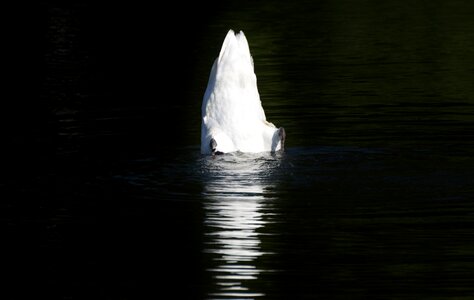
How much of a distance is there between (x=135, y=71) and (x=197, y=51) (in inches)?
138

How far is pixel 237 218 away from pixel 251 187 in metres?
1.36

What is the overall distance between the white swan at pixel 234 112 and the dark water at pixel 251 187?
→ 0.25 m

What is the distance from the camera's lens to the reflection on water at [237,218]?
12.5m

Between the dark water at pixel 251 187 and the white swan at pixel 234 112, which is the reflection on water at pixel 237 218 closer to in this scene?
the dark water at pixel 251 187

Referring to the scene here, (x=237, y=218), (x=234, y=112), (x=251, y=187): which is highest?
(x=234, y=112)

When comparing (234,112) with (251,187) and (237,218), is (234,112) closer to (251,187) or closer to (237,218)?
(251,187)

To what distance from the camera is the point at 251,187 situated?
15.8 metres

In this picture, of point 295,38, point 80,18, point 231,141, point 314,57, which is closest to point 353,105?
point 231,141

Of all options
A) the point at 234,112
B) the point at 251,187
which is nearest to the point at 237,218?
the point at 251,187

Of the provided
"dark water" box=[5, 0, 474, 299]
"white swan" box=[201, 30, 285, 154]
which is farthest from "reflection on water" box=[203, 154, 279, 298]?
"white swan" box=[201, 30, 285, 154]

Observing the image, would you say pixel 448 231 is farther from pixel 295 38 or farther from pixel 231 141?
pixel 295 38

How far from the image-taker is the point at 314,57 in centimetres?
3080

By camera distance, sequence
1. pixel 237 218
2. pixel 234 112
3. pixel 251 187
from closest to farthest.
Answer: pixel 237 218
pixel 251 187
pixel 234 112

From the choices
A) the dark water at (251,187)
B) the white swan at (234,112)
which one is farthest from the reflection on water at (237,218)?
the white swan at (234,112)
